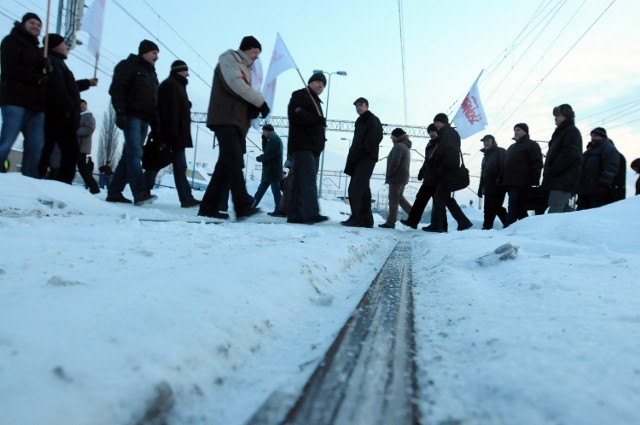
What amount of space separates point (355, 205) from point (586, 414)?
4.80m

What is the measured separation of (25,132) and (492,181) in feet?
19.6

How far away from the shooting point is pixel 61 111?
15.7ft

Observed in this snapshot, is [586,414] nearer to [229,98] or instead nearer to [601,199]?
[229,98]

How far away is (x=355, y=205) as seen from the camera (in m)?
5.37

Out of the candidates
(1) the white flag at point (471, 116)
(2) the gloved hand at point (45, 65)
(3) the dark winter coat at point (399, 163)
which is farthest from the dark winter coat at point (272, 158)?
(1) the white flag at point (471, 116)

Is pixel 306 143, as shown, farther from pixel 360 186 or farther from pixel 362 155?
pixel 360 186

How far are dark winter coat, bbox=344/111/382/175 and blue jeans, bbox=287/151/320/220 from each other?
30.3 inches

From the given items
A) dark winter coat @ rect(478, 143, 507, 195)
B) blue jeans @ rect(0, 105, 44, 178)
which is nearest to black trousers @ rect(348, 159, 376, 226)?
dark winter coat @ rect(478, 143, 507, 195)

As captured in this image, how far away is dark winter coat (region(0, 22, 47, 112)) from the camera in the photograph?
4082 mm

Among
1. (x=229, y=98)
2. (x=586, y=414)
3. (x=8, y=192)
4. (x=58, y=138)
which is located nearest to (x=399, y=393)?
(x=586, y=414)

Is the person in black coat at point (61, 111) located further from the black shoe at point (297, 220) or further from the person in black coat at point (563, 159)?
the person in black coat at point (563, 159)

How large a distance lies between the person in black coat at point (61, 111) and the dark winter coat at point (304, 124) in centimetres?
247

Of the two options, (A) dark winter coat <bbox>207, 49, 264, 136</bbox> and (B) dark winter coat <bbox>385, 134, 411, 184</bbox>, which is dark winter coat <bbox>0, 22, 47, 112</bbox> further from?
(B) dark winter coat <bbox>385, 134, 411, 184</bbox>

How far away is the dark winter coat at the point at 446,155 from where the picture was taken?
5668mm
